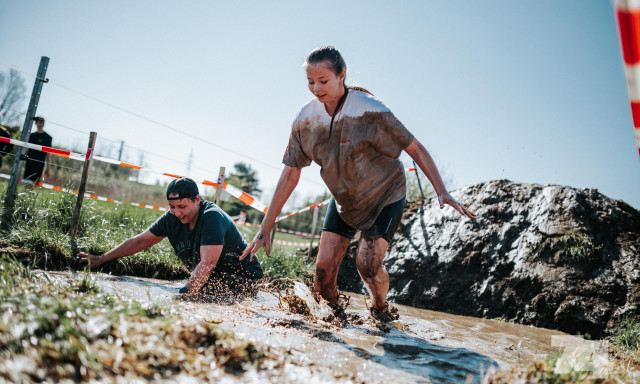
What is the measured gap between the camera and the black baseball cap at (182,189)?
385 centimetres

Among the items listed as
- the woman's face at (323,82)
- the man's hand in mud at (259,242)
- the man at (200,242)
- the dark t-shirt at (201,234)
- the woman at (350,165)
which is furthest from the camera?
the dark t-shirt at (201,234)

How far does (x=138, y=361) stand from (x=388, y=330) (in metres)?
2.17

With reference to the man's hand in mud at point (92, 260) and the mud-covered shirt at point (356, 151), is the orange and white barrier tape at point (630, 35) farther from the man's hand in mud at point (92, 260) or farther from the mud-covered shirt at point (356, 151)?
the man's hand in mud at point (92, 260)

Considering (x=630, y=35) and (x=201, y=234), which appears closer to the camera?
(x=630, y=35)

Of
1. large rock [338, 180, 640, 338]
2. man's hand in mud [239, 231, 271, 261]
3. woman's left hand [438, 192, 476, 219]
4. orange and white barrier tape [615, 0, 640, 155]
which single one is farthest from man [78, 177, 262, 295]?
orange and white barrier tape [615, 0, 640, 155]

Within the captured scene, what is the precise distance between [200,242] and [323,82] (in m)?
1.89

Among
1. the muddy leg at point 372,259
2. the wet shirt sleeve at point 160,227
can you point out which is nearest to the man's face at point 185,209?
the wet shirt sleeve at point 160,227

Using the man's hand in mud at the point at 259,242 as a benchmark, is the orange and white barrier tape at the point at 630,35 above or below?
above

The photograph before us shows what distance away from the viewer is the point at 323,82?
2967 millimetres

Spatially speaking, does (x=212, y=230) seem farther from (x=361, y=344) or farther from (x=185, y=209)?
(x=361, y=344)

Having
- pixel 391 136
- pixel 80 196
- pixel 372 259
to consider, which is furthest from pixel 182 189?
pixel 80 196

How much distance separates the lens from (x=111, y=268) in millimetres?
4598

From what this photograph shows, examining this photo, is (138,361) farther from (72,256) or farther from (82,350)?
(72,256)

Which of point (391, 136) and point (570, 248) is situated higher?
point (391, 136)
